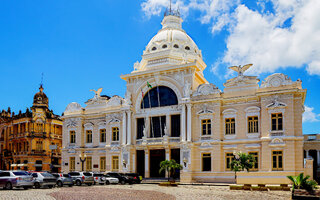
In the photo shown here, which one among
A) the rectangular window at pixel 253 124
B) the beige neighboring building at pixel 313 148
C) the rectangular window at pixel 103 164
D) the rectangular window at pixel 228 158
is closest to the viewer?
the rectangular window at pixel 253 124

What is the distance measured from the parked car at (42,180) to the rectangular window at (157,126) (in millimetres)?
17482

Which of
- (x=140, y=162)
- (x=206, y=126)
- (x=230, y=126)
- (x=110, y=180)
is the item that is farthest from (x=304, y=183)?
(x=140, y=162)

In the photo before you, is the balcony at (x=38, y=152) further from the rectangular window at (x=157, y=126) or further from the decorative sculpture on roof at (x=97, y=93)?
the rectangular window at (x=157, y=126)

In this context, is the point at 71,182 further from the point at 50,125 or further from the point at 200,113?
the point at 50,125

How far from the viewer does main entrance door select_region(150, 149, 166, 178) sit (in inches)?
1861

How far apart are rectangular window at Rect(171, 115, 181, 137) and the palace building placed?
91.4 feet

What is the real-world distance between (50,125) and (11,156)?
9.01 m

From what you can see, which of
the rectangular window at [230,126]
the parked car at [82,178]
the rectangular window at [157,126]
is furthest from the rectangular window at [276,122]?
the parked car at [82,178]

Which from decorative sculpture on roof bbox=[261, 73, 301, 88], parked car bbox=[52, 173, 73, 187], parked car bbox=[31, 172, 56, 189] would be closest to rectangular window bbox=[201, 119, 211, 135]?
decorative sculpture on roof bbox=[261, 73, 301, 88]

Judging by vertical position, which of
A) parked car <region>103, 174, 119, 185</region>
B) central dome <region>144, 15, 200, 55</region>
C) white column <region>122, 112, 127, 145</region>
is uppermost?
central dome <region>144, 15, 200, 55</region>

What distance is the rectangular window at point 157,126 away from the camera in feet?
155

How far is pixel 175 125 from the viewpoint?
153 ft

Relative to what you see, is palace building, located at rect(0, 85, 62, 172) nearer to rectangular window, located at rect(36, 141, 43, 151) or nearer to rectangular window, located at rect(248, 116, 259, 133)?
rectangular window, located at rect(36, 141, 43, 151)

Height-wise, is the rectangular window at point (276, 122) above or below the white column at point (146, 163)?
above
